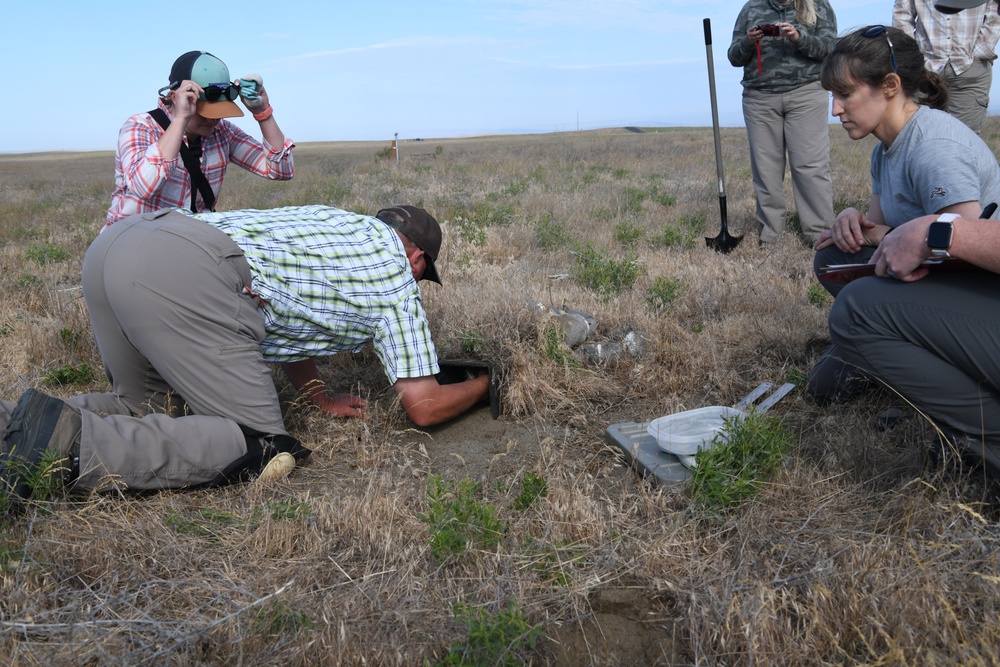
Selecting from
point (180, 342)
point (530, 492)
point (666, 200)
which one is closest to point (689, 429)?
point (530, 492)

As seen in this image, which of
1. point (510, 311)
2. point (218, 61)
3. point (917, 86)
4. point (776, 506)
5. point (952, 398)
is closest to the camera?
point (952, 398)

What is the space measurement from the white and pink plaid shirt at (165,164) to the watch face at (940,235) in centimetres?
326

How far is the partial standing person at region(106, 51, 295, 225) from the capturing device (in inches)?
151

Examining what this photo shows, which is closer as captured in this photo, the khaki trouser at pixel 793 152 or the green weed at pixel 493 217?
the khaki trouser at pixel 793 152

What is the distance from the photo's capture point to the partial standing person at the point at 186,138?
12.6ft

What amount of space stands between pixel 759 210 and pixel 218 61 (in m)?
5.16

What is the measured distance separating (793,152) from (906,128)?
14.0 feet

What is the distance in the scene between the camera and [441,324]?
193 inches

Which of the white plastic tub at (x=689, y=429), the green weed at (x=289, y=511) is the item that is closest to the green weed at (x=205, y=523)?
the green weed at (x=289, y=511)

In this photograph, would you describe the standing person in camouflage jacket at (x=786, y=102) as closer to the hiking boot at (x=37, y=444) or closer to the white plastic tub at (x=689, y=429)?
the white plastic tub at (x=689, y=429)

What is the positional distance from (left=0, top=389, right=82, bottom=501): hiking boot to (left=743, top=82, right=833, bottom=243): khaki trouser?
608 cm

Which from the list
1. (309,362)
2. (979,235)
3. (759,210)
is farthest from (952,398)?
(759,210)

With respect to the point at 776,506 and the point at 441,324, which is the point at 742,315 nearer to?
the point at 441,324

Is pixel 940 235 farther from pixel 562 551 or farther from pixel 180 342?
pixel 180 342
